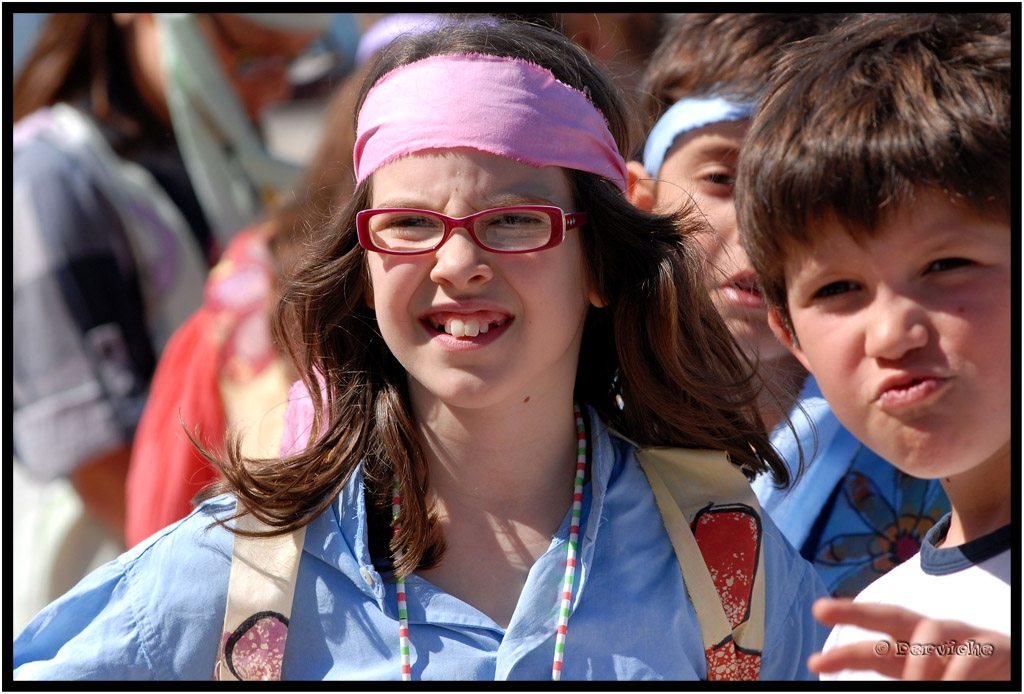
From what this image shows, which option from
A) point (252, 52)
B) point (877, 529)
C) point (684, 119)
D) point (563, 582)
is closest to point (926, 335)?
point (563, 582)

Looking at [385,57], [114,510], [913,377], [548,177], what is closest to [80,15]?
[114,510]

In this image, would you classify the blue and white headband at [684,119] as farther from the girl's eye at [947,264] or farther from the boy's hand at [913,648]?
the boy's hand at [913,648]

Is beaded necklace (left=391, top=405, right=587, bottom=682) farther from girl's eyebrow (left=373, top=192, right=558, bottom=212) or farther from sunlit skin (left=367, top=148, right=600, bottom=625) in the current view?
girl's eyebrow (left=373, top=192, right=558, bottom=212)

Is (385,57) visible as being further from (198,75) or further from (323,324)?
(198,75)

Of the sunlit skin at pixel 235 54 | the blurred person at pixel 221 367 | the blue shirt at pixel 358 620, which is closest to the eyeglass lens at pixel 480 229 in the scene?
the blue shirt at pixel 358 620

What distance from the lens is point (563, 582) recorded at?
6.87ft

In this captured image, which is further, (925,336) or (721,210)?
(721,210)

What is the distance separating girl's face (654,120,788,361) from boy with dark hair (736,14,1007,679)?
672mm

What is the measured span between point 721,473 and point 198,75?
2946mm

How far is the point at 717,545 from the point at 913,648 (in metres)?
0.67

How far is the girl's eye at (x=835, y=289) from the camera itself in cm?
176

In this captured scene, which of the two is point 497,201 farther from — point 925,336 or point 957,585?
point 957,585

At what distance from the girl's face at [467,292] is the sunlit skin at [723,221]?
1.77 ft

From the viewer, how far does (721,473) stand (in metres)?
2.25
